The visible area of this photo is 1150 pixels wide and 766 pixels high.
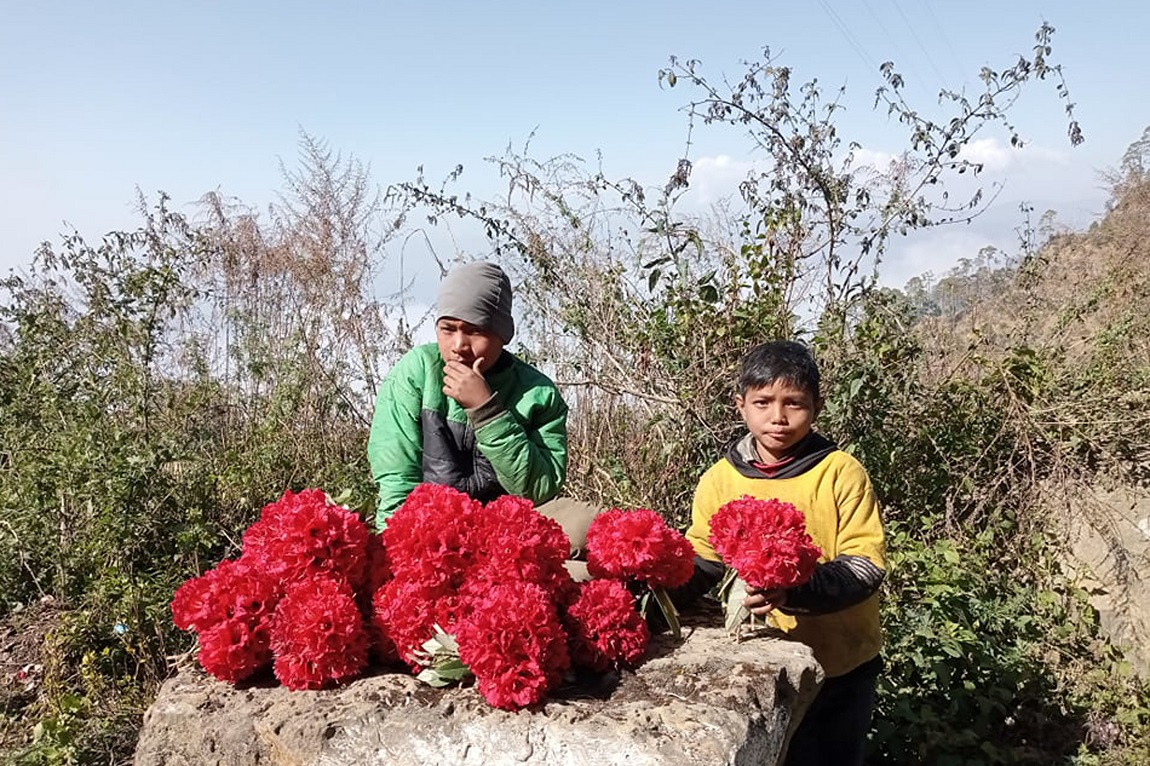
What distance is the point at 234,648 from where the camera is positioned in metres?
→ 1.89

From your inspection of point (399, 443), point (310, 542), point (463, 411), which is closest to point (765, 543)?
point (310, 542)

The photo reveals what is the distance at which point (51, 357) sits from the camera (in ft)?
17.1

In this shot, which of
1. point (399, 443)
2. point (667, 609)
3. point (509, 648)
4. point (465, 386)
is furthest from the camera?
point (399, 443)

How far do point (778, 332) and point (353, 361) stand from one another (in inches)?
110

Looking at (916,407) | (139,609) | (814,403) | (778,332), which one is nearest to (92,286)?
(139,609)

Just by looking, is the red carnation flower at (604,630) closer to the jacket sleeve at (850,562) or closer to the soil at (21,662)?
the jacket sleeve at (850,562)

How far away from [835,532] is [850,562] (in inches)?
7.0

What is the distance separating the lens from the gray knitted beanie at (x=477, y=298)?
2592 mm

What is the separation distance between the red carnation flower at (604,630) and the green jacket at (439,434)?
0.71 meters

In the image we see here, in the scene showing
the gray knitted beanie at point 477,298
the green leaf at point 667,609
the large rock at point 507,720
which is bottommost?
the large rock at point 507,720

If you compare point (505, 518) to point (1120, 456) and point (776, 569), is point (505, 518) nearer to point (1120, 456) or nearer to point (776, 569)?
point (776, 569)

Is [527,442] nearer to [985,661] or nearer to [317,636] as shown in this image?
[317,636]

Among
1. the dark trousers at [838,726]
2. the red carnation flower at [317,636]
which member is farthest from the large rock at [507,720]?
the dark trousers at [838,726]

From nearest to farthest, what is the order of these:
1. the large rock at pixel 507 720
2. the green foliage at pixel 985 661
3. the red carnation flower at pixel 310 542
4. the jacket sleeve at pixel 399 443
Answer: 1. the large rock at pixel 507 720
2. the red carnation flower at pixel 310 542
3. the jacket sleeve at pixel 399 443
4. the green foliage at pixel 985 661
